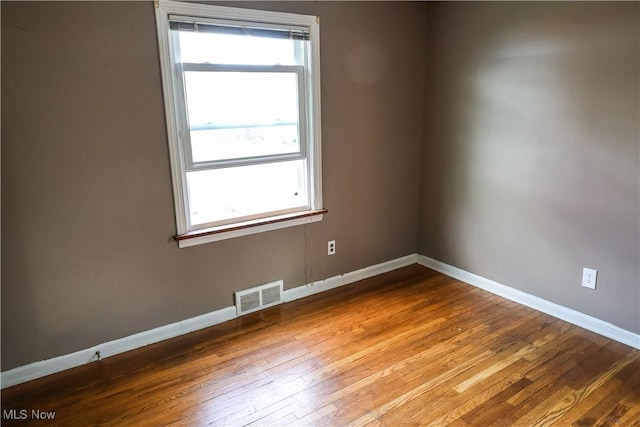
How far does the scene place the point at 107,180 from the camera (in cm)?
239

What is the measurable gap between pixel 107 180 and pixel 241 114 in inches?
35.1

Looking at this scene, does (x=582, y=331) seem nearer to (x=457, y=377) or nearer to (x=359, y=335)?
(x=457, y=377)

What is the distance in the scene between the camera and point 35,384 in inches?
91.3

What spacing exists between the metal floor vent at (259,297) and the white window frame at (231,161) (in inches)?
16.4

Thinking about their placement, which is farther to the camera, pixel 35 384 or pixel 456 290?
pixel 456 290

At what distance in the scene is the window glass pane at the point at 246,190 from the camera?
9.02 feet

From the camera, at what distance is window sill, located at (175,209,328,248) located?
8.82ft

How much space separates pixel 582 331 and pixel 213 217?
96.6 inches

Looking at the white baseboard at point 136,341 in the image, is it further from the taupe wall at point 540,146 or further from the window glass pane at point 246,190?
the taupe wall at point 540,146

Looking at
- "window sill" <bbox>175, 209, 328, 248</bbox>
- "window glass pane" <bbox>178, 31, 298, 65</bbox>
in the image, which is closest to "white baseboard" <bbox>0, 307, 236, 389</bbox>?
"window sill" <bbox>175, 209, 328, 248</bbox>

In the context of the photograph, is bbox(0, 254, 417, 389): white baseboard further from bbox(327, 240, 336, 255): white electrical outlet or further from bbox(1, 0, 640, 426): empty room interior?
bbox(327, 240, 336, 255): white electrical outlet

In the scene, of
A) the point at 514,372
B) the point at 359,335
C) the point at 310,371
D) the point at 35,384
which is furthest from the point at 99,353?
the point at 514,372
